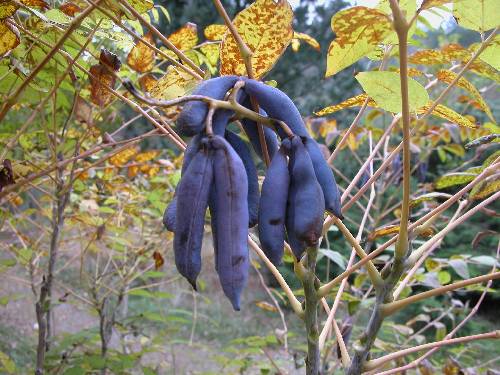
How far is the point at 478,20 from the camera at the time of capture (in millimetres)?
572

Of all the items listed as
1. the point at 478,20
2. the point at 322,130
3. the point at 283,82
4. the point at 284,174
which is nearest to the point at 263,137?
the point at 284,174

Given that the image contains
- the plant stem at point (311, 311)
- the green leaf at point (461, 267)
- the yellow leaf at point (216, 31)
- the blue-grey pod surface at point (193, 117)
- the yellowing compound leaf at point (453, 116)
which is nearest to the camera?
the blue-grey pod surface at point (193, 117)

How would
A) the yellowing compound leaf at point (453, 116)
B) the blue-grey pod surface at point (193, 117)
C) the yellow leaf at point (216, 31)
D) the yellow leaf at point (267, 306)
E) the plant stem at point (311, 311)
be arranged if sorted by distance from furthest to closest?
the yellow leaf at point (267, 306)
the yellow leaf at point (216, 31)
the yellowing compound leaf at point (453, 116)
the plant stem at point (311, 311)
the blue-grey pod surface at point (193, 117)

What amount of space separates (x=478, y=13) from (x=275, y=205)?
0.35m

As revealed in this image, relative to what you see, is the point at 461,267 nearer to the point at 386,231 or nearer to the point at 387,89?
the point at 386,231

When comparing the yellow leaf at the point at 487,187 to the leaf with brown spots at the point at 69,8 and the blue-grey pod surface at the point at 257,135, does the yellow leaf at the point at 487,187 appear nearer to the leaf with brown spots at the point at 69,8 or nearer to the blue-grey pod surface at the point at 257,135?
the blue-grey pod surface at the point at 257,135

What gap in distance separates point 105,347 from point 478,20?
148 cm

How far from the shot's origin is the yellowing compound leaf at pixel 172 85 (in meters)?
0.62

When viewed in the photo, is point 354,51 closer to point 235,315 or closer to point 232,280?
point 232,280

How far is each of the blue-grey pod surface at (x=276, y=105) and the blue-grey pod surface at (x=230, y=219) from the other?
0.19 feet

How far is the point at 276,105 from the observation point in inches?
16.9

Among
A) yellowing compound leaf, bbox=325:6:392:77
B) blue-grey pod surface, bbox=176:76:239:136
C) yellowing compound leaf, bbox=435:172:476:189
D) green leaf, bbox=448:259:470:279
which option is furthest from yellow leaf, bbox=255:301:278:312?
blue-grey pod surface, bbox=176:76:239:136

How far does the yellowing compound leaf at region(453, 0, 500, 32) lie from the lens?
0.55 m

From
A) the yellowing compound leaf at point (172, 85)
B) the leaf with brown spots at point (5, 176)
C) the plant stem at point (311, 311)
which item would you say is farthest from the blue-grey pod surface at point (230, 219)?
the leaf with brown spots at point (5, 176)
